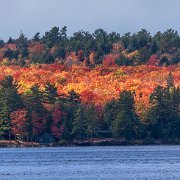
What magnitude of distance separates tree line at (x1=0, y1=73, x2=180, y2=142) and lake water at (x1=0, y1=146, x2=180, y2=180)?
15120mm

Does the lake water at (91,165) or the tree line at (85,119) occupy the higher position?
the tree line at (85,119)

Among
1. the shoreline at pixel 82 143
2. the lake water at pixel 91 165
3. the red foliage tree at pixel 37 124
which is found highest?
the red foliage tree at pixel 37 124

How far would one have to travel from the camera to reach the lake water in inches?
3607

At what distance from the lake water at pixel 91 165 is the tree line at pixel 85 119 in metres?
15.1

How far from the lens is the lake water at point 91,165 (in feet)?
301

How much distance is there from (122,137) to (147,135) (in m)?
3.74

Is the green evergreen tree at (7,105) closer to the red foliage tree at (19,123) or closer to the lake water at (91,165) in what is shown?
→ the red foliage tree at (19,123)

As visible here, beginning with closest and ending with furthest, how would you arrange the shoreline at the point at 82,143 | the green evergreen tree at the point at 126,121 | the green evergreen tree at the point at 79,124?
the green evergreen tree at the point at 126,121 → the green evergreen tree at the point at 79,124 → the shoreline at the point at 82,143

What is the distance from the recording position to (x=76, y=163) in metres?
112

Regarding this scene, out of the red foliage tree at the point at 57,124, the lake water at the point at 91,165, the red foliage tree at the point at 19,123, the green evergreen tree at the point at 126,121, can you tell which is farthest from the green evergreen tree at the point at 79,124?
the lake water at the point at 91,165

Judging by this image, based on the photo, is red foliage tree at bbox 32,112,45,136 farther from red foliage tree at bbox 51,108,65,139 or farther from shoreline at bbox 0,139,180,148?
shoreline at bbox 0,139,180,148

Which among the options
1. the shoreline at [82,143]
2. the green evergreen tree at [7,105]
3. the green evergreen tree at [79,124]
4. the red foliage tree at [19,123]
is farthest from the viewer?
the shoreline at [82,143]

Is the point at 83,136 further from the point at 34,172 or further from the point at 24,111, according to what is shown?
the point at 34,172

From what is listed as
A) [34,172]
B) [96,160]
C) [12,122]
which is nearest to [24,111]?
[12,122]
